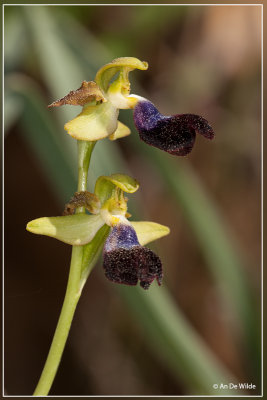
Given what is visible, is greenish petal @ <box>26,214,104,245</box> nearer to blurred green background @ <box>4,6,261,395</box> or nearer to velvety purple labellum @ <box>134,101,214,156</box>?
velvety purple labellum @ <box>134,101,214,156</box>

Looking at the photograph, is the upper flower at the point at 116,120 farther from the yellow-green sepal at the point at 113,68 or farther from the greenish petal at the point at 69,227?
the greenish petal at the point at 69,227

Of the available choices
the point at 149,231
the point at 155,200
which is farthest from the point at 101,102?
the point at 155,200

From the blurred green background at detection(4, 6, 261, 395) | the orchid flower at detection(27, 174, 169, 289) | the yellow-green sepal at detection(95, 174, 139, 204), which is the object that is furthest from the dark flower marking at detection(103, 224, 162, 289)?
the blurred green background at detection(4, 6, 261, 395)

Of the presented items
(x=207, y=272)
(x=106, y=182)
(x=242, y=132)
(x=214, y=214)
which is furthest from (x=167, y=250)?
(x=106, y=182)

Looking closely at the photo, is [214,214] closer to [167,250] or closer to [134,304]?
[134,304]

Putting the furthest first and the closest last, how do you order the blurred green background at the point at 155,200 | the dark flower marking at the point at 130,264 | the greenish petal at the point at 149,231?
the blurred green background at the point at 155,200 < the greenish petal at the point at 149,231 < the dark flower marking at the point at 130,264

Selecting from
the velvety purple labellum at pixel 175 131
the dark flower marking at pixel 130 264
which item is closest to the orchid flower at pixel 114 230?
the dark flower marking at pixel 130 264
